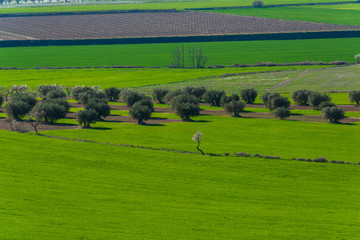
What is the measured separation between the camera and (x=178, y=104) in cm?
10938

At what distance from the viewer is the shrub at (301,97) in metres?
124

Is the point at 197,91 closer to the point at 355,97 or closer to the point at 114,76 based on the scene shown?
the point at 355,97

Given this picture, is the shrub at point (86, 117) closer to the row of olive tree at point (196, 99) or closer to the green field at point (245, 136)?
the green field at point (245, 136)

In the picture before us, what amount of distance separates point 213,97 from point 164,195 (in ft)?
214

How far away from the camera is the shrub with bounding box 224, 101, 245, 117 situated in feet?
368

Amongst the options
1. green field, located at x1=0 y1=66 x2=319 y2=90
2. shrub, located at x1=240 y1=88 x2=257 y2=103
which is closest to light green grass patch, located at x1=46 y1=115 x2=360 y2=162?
shrub, located at x1=240 y1=88 x2=257 y2=103

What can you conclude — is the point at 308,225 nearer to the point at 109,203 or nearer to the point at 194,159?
the point at 109,203

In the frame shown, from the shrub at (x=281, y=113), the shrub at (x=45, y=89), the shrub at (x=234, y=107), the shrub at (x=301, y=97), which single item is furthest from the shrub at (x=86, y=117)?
the shrub at (x=301, y=97)

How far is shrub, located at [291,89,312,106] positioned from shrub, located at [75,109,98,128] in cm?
4073

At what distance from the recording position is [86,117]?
10262cm

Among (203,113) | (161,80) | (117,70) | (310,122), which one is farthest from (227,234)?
(117,70)

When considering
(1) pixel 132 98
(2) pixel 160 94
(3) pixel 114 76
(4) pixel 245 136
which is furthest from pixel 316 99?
(3) pixel 114 76

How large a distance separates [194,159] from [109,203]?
66.5 ft

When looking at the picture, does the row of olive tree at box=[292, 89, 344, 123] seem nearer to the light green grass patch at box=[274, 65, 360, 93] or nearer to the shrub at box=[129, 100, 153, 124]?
the light green grass patch at box=[274, 65, 360, 93]
